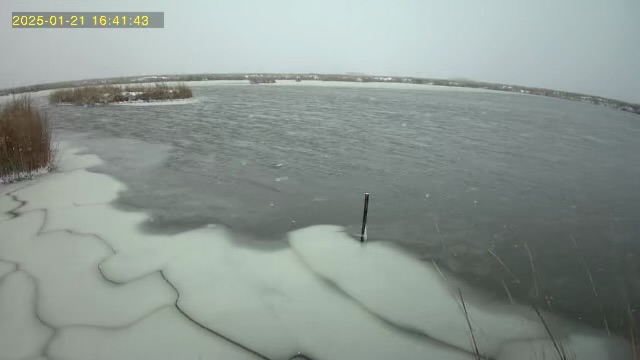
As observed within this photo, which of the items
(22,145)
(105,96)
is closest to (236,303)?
(22,145)

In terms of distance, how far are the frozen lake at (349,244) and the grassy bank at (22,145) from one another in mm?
584

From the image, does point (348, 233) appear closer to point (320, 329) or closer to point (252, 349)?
point (320, 329)

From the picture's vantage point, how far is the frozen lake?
2.83 meters

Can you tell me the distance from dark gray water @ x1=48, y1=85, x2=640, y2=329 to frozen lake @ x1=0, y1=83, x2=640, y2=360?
0.03 meters

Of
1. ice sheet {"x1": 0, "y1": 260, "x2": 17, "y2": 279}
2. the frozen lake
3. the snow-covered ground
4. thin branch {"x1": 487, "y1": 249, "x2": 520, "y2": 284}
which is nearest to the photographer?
the snow-covered ground

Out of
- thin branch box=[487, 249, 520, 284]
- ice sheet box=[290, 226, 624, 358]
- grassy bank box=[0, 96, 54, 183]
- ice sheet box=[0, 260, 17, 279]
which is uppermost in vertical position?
grassy bank box=[0, 96, 54, 183]

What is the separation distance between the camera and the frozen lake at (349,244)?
2.83m

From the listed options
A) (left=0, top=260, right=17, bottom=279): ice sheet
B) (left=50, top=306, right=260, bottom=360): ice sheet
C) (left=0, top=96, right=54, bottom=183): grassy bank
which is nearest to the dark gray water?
(left=0, top=96, right=54, bottom=183): grassy bank

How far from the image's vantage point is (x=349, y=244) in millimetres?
4145

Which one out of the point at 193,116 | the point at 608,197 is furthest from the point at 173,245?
the point at 193,116

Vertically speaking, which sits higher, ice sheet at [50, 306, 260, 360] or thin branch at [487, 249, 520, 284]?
thin branch at [487, 249, 520, 284]

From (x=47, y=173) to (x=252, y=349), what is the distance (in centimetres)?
595

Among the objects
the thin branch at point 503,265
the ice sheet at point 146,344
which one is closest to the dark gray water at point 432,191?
the thin branch at point 503,265

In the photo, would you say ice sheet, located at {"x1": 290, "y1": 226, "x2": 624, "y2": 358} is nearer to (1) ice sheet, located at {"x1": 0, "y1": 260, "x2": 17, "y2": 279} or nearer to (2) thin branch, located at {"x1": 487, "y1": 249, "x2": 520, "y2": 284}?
(2) thin branch, located at {"x1": 487, "y1": 249, "x2": 520, "y2": 284}
